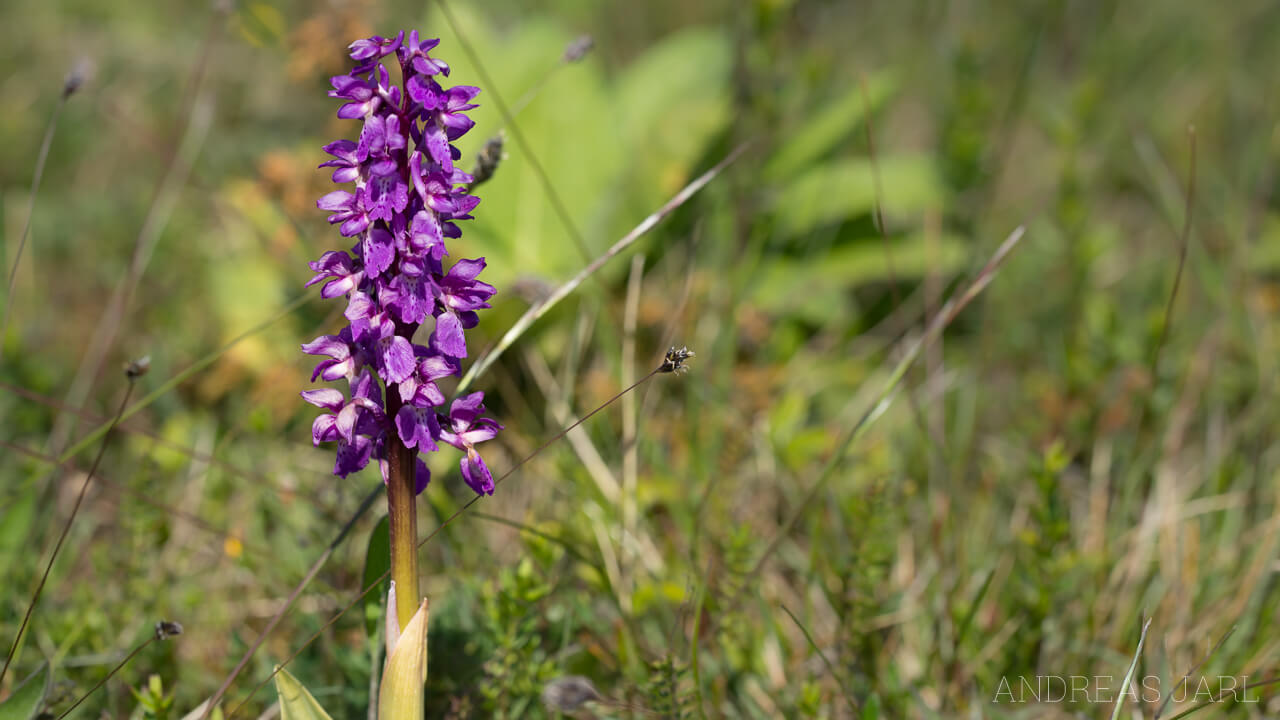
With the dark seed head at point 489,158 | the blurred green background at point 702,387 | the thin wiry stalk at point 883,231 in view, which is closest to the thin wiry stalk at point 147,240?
the blurred green background at point 702,387

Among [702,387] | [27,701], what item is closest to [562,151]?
[702,387]

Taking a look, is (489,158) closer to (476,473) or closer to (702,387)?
(476,473)

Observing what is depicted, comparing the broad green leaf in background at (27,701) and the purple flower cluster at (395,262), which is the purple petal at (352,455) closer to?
the purple flower cluster at (395,262)

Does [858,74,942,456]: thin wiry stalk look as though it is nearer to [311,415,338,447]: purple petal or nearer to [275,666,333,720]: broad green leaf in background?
[311,415,338,447]: purple petal

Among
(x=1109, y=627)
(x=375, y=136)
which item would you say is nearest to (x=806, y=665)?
(x=1109, y=627)

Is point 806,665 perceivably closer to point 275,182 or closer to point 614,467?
point 614,467
